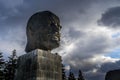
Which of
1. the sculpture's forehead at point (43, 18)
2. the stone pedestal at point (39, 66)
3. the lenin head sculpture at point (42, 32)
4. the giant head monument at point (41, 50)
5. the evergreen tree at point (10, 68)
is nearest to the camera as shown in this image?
the stone pedestal at point (39, 66)

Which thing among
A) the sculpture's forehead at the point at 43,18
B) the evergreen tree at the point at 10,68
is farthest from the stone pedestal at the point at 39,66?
the evergreen tree at the point at 10,68

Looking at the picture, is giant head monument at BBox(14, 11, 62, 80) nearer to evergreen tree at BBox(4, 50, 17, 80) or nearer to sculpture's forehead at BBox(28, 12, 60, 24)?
sculpture's forehead at BBox(28, 12, 60, 24)

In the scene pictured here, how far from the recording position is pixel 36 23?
874 cm

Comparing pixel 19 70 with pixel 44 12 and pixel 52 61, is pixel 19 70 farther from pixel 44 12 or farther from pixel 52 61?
pixel 44 12

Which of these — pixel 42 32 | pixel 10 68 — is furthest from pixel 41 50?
pixel 10 68

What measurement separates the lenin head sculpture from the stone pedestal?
0.39 metres

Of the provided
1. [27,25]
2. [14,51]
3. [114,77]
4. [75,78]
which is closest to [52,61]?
[27,25]

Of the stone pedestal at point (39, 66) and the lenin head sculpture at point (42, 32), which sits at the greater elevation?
the lenin head sculpture at point (42, 32)

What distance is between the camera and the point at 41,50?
8.27m

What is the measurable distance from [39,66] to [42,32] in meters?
1.44

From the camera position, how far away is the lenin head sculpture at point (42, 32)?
8602 mm

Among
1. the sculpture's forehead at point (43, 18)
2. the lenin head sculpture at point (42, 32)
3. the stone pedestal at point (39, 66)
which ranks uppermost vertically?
the sculpture's forehead at point (43, 18)

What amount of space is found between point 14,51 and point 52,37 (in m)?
25.0

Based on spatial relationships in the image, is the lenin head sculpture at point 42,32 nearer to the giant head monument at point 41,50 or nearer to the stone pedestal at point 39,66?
the giant head monument at point 41,50
